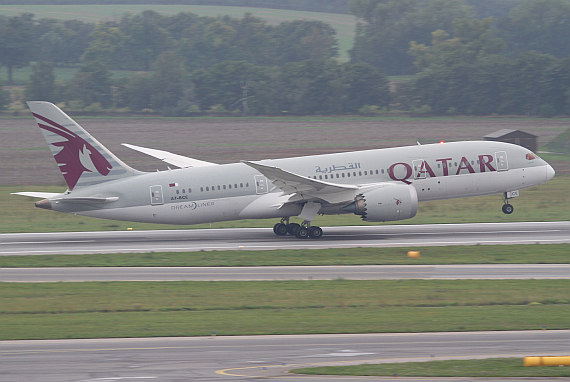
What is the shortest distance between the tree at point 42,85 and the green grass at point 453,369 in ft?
389

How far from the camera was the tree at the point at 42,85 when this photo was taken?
13350 centimetres

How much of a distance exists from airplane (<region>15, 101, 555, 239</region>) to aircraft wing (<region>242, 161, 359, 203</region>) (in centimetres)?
5

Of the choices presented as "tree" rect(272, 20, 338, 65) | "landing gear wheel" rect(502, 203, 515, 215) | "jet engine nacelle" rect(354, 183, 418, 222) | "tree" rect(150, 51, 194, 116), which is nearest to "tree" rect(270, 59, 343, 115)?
"tree" rect(150, 51, 194, 116)

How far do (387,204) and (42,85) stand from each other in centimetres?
10291

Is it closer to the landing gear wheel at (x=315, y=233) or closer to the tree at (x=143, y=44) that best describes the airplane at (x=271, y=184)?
the landing gear wheel at (x=315, y=233)

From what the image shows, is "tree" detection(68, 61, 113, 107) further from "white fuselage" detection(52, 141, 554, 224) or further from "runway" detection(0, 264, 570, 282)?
"runway" detection(0, 264, 570, 282)

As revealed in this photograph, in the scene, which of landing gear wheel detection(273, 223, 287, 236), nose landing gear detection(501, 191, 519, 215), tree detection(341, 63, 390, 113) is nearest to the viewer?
landing gear wheel detection(273, 223, 287, 236)

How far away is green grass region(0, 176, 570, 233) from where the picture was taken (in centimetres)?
5209

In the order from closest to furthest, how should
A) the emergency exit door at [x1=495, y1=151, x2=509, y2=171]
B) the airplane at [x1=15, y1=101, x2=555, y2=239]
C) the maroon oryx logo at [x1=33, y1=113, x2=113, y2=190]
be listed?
the maroon oryx logo at [x1=33, y1=113, x2=113, y2=190]
the airplane at [x1=15, y1=101, x2=555, y2=239]
the emergency exit door at [x1=495, y1=151, x2=509, y2=171]

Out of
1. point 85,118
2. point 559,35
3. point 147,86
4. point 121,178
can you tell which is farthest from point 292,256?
point 559,35

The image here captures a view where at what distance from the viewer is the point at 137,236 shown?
48.2m

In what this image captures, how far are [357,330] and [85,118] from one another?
9892cm

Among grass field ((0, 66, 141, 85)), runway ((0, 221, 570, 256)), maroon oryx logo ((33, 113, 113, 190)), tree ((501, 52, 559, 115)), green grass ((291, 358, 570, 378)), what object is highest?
grass field ((0, 66, 141, 85))

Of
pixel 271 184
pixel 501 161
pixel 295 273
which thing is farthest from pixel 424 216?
pixel 295 273
